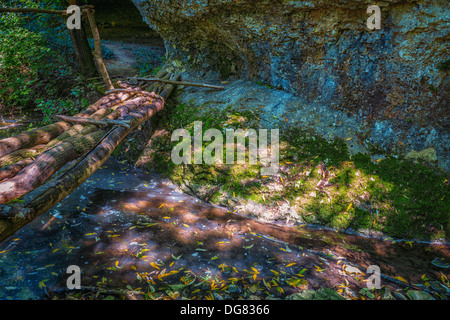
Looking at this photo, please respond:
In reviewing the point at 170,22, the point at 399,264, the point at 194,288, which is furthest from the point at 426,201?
the point at 170,22

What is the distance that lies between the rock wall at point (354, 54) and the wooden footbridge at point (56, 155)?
2.25 meters

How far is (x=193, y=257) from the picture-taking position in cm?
328

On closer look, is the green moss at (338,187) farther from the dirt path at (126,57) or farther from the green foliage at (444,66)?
the dirt path at (126,57)

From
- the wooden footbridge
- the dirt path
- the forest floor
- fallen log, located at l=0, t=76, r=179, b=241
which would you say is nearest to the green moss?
the forest floor

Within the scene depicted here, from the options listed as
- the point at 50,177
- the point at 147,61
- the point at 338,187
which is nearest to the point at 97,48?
the point at 50,177

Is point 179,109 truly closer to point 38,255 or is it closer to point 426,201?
point 38,255

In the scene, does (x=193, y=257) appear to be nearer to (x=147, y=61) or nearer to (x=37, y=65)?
(x=37, y=65)

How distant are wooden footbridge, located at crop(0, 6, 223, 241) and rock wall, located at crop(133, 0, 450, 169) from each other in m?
2.25

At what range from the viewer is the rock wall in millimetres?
3875

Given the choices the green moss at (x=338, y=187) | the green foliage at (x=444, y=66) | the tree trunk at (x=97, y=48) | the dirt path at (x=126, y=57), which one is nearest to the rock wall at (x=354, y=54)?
the green foliage at (x=444, y=66)

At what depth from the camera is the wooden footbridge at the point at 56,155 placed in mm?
2254

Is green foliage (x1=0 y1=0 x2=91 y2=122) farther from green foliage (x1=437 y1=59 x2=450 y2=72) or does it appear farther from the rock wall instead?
green foliage (x1=437 y1=59 x2=450 y2=72)

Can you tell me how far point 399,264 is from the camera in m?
3.30
